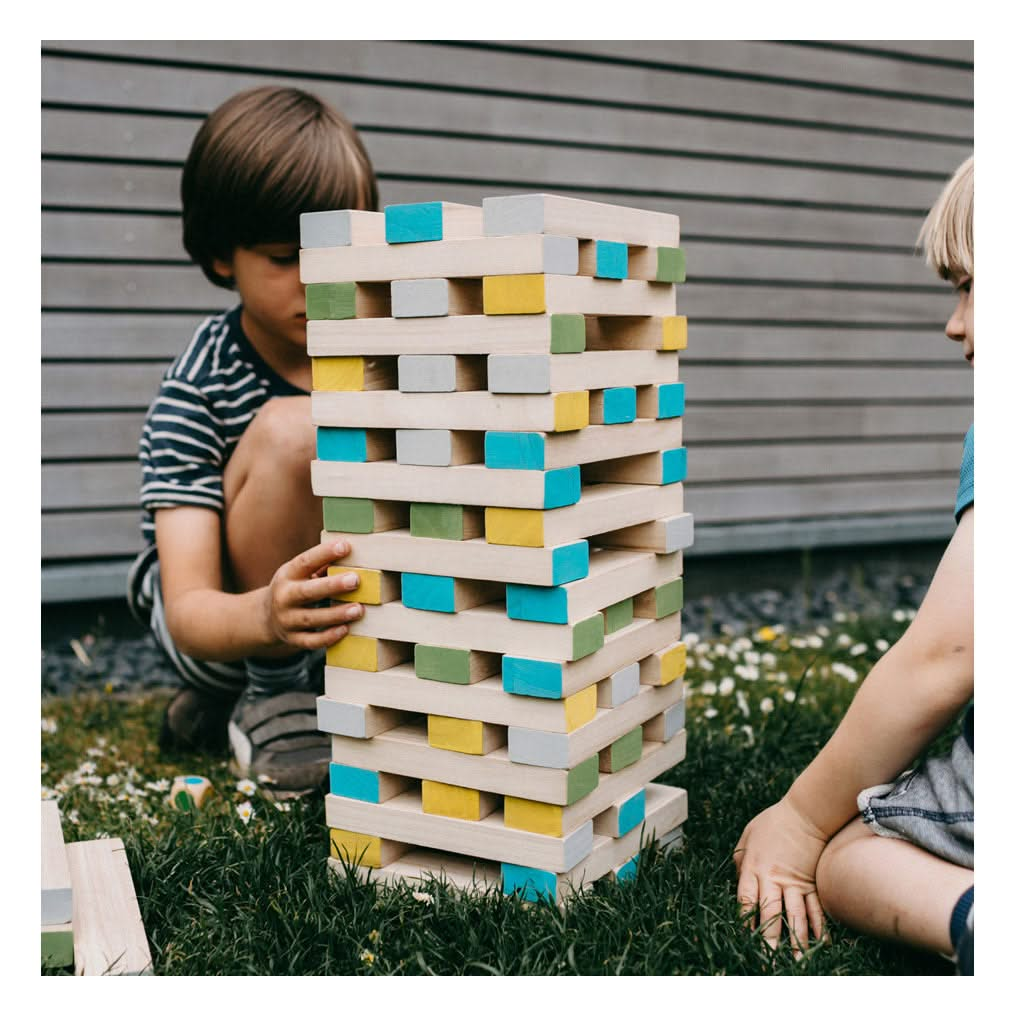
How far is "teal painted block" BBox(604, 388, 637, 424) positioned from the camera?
1604 mm

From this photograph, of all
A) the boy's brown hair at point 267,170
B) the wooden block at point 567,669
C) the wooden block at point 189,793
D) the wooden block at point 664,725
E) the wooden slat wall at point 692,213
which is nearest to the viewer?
the wooden block at point 567,669

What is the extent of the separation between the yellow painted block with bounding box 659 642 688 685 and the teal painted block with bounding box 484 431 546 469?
50cm

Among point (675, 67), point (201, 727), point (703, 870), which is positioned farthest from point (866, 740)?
A: point (675, 67)

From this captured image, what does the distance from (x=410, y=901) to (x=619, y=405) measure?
0.80 m

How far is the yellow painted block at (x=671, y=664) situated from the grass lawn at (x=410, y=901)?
28 cm

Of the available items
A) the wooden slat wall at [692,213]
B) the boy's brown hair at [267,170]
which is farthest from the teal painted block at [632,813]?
the wooden slat wall at [692,213]

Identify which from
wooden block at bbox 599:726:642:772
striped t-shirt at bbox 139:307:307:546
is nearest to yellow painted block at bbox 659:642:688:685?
wooden block at bbox 599:726:642:772

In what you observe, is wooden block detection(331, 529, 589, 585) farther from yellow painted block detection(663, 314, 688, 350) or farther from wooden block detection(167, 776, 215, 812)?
wooden block detection(167, 776, 215, 812)

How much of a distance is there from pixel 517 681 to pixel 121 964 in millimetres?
658

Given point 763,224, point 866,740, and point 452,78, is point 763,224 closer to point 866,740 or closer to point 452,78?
point 452,78

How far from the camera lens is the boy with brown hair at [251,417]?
214 cm

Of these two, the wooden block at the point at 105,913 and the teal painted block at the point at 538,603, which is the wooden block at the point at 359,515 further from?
the wooden block at the point at 105,913

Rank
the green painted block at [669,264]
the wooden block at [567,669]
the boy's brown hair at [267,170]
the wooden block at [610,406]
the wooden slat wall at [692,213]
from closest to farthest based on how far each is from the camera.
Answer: the wooden block at [567,669] < the wooden block at [610,406] < the green painted block at [669,264] < the boy's brown hair at [267,170] < the wooden slat wall at [692,213]

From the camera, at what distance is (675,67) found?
4293 millimetres
